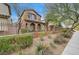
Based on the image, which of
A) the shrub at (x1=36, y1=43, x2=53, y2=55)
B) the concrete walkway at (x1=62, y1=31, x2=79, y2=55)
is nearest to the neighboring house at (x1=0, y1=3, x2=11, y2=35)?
the shrub at (x1=36, y1=43, x2=53, y2=55)

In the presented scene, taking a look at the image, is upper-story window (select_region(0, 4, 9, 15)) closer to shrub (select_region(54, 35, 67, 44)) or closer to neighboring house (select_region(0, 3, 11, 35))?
neighboring house (select_region(0, 3, 11, 35))

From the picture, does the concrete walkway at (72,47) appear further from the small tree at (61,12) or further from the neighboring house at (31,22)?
the neighboring house at (31,22)

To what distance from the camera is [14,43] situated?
1.69 metres

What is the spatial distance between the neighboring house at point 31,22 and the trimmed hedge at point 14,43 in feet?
0.27

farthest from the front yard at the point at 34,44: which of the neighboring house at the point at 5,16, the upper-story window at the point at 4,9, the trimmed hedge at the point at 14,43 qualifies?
the upper-story window at the point at 4,9

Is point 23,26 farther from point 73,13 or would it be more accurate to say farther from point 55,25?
point 73,13

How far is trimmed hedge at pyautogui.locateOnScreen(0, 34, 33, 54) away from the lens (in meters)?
1.67

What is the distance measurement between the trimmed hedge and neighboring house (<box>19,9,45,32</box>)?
0.08 m

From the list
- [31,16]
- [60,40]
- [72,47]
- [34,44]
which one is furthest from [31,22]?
[72,47]

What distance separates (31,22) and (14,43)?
25 cm

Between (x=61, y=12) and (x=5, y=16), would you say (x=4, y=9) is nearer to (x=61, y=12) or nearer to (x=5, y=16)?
(x=5, y=16)

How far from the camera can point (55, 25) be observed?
1707 mm
